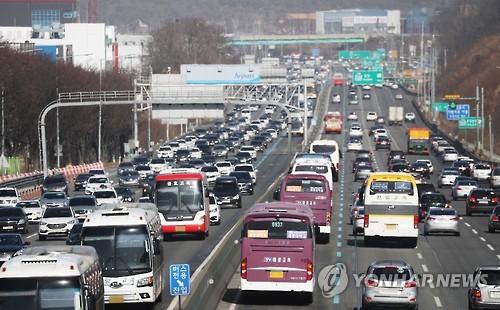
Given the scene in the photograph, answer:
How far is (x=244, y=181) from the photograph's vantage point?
76.5 m

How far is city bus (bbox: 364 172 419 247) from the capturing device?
4519cm

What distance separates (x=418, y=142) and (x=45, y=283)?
Result: 301 ft

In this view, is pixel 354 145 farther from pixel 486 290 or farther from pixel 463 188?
pixel 486 290

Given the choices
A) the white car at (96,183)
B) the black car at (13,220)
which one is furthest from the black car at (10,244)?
the white car at (96,183)

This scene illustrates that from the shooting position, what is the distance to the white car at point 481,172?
8462 cm

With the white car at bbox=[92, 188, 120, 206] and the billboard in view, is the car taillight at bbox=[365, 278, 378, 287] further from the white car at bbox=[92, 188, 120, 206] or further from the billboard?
the billboard

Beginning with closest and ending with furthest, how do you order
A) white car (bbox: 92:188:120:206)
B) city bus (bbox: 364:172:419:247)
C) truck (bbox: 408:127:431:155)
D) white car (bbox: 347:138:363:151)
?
city bus (bbox: 364:172:419:247) → white car (bbox: 92:188:120:206) → truck (bbox: 408:127:431:155) → white car (bbox: 347:138:363:151)

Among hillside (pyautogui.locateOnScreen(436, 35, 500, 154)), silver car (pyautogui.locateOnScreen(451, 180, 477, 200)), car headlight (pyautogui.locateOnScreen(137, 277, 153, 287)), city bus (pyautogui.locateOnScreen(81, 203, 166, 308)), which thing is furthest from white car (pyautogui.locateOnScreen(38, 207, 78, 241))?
hillside (pyautogui.locateOnScreen(436, 35, 500, 154))

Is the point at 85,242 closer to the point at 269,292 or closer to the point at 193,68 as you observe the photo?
the point at 269,292

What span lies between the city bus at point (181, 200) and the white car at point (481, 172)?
4045 centimetres

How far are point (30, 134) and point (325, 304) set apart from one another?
74.7 meters

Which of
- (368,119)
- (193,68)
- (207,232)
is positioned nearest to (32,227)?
(207,232)

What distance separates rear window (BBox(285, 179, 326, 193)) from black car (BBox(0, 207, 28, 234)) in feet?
42.7

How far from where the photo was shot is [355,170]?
282 feet
